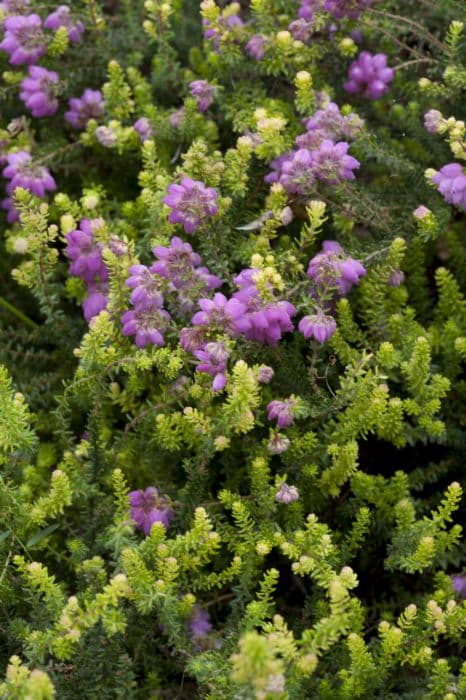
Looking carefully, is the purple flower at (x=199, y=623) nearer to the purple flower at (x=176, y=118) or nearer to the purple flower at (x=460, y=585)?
the purple flower at (x=460, y=585)

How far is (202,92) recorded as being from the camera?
108 inches

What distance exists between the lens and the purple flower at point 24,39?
9.43ft

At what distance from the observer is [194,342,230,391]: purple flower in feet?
6.64

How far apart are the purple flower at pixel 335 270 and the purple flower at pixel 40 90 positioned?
1.25 metres

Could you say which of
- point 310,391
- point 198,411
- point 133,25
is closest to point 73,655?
point 198,411

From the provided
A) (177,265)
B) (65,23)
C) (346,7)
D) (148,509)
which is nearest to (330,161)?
(177,265)

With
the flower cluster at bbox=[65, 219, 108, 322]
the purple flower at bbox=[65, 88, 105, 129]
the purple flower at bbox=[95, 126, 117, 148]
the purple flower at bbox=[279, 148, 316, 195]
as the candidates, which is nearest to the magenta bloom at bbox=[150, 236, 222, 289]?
the flower cluster at bbox=[65, 219, 108, 322]

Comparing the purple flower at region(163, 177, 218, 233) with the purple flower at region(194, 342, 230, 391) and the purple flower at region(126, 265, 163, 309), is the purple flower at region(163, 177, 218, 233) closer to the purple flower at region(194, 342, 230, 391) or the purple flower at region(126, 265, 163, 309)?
the purple flower at region(126, 265, 163, 309)

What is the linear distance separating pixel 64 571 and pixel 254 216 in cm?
120

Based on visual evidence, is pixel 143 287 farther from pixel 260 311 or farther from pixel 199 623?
pixel 199 623

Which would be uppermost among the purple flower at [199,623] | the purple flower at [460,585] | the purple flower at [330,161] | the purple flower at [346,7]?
the purple flower at [346,7]

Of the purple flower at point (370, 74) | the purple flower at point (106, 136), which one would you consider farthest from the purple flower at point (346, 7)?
the purple flower at point (106, 136)

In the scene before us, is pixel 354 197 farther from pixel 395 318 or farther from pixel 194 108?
pixel 194 108

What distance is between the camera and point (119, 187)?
310 centimetres
